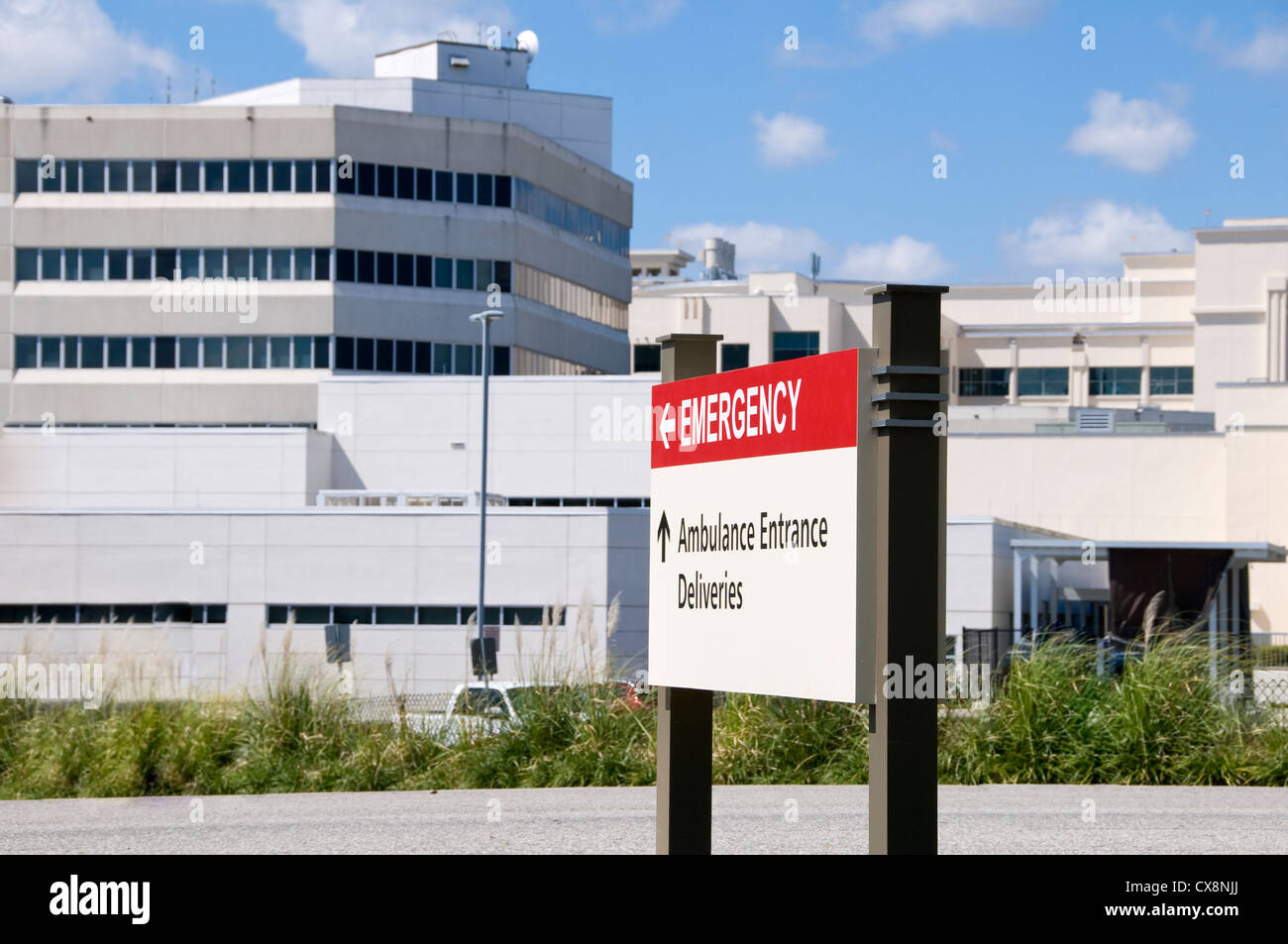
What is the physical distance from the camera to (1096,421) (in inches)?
2510

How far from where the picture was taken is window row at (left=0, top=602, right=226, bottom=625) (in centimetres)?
5188

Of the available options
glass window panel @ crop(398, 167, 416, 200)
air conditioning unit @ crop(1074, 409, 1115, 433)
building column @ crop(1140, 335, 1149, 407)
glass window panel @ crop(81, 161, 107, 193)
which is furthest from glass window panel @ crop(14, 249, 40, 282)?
building column @ crop(1140, 335, 1149, 407)

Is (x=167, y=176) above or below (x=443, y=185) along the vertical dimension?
below

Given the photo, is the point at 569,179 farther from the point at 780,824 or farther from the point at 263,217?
the point at 780,824

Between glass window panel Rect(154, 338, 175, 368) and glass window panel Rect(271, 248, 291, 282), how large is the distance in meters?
5.33

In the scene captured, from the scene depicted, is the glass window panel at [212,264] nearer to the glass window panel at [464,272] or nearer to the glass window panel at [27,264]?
the glass window panel at [27,264]

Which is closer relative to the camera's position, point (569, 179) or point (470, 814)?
point (470, 814)

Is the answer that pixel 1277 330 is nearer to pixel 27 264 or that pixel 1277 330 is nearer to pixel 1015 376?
pixel 1015 376

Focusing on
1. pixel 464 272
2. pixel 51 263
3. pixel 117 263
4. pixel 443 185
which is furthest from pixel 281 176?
pixel 51 263

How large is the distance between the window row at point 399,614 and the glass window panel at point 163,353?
62.9 feet

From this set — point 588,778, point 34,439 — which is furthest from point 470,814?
point 34,439

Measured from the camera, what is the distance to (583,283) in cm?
7600

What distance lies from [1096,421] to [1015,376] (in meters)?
34.0
